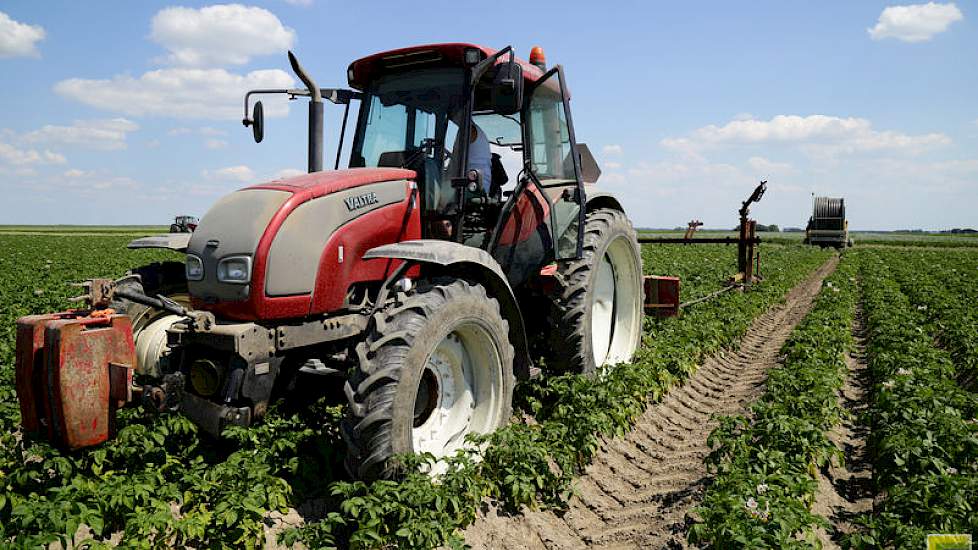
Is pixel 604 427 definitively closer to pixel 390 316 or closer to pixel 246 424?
pixel 390 316

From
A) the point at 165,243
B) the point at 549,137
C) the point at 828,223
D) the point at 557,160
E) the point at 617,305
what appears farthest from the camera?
the point at 828,223

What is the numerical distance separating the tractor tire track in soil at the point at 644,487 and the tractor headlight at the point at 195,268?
2174 millimetres

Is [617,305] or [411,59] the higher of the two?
[411,59]

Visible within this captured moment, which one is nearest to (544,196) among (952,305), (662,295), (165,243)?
(165,243)

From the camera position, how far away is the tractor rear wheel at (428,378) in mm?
3305

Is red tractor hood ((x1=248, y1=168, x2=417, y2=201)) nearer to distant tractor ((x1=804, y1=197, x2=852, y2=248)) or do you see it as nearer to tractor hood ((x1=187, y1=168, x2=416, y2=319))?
tractor hood ((x1=187, y1=168, x2=416, y2=319))

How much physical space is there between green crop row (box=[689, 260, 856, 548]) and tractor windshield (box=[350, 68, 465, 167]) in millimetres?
2968

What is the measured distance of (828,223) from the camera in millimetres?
38688

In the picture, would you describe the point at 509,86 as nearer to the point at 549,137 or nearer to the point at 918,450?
the point at 549,137

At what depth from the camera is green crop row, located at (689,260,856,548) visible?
3348mm

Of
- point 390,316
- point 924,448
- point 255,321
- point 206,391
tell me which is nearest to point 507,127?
point 390,316

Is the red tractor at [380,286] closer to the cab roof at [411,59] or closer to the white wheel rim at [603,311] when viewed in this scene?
the cab roof at [411,59]

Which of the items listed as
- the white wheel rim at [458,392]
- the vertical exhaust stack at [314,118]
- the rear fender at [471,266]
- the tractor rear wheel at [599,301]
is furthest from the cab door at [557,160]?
the vertical exhaust stack at [314,118]

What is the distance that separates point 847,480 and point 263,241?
4.70m
